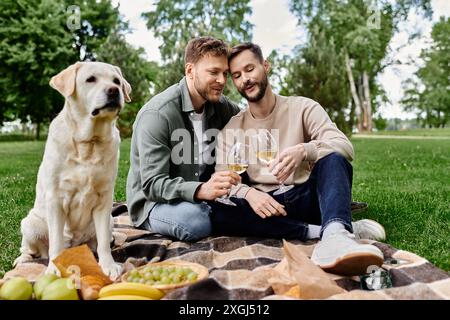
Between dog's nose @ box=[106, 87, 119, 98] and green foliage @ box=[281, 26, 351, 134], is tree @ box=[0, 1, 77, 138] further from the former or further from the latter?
dog's nose @ box=[106, 87, 119, 98]

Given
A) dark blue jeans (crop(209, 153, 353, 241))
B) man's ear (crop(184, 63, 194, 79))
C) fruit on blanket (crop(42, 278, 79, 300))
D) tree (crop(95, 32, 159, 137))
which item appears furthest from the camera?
tree (crop(95, 32, 159, 137))

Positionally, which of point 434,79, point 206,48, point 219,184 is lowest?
point 219,184

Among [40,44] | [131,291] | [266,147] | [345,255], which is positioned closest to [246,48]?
[266,147]

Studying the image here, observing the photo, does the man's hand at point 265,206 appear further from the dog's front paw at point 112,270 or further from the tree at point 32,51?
the tree at point 32,51

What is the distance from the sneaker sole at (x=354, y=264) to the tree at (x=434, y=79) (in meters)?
34.7

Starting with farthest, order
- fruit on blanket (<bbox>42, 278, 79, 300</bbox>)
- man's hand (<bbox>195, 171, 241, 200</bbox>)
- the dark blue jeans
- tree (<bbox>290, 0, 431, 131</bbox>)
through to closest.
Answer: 1. tree (<bbox>290, 0, 431, 131</bbox>)
2. the dark blue jeans
3. man's hand (<bbox>195, 171, 241, 200</bbox>)
4. fruit on blanket (<bbox>42, 278, 79, 300</bbox>)

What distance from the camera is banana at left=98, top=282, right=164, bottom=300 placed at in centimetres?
243

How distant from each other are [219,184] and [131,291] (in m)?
1.25

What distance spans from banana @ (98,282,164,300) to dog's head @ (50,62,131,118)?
4.00 feet


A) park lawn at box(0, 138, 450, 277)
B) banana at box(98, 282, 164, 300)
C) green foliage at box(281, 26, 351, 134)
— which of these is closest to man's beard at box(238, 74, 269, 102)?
park lawn at box(0, 138, 450, 277)

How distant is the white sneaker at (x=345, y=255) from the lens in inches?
110

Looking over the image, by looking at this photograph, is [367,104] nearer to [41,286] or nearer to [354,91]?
[354,91]

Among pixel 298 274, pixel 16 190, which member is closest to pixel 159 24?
pixel 16 190

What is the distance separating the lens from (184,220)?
12.5 ft
